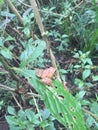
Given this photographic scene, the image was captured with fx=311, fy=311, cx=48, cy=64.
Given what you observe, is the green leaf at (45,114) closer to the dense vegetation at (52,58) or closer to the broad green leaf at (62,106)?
the dense vegetation at (52,58)

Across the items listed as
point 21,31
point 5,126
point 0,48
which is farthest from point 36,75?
point 21,31

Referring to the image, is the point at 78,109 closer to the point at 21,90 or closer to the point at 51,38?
the point at 21,90

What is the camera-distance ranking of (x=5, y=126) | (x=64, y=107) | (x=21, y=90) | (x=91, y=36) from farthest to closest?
(x=91, y=36) → (x=5, y=126) → (x=21, y=90) → (x=64, y=107)

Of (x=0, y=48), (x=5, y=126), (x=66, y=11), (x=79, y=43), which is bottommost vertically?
(x=5, y=126)

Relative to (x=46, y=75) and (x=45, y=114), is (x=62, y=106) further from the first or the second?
(x=45, y=114)

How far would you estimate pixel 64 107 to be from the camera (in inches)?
32.5

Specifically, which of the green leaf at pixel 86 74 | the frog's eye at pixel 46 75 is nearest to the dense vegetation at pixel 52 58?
the green leaf at pixel 86 74

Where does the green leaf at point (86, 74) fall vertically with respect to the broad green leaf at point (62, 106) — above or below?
above

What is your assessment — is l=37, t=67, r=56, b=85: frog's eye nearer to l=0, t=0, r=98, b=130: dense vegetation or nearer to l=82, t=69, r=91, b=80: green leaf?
l=0, t=0, r=98, b=130: dense vegetation

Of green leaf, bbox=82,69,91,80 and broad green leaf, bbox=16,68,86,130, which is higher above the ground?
green leaf, bbox=82,69,91,80

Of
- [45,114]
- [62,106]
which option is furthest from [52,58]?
[62,106]

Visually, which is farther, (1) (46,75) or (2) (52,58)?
(2) (52,58)

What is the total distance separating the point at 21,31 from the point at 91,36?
42 cm

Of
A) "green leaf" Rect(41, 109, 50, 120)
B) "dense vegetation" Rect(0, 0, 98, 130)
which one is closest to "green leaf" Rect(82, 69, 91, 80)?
"dense vegetation" Rect(0, 0, 98, 130)
